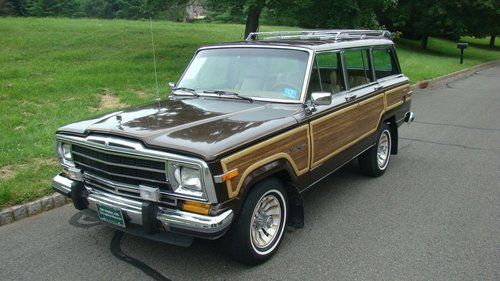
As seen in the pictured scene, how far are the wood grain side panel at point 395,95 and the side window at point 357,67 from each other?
1.55 ft

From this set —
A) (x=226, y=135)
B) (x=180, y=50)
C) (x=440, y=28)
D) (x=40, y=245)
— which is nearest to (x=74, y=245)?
(x=40, y=245)

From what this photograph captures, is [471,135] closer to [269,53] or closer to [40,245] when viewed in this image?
[269,53]

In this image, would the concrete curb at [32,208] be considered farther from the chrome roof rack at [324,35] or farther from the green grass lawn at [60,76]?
A: the chrome roof rack at [324,35]

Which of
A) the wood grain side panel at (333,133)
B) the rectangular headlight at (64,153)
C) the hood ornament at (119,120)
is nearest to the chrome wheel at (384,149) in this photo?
the wood grain side panel at (333,133)

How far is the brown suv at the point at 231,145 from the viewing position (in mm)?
3414

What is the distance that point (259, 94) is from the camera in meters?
4.66

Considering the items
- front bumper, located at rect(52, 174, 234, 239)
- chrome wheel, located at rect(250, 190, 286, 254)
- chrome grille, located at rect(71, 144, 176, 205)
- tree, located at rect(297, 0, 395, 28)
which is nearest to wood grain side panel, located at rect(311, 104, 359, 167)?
chrome wheel, located at rect(250, 190, 286, 254)

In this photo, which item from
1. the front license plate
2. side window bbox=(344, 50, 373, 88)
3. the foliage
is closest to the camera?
the front license plate

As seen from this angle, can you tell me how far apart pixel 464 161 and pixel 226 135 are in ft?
16.0

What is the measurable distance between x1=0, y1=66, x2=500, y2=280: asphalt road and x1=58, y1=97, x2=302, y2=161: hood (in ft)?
3.69

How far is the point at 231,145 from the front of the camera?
3.46 meters

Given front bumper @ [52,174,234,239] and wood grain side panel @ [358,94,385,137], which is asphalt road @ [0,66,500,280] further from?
wood grain side panel @ [358,94,385,137]

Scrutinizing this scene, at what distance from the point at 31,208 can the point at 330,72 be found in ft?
11.9

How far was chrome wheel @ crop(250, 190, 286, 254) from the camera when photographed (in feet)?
12.8
